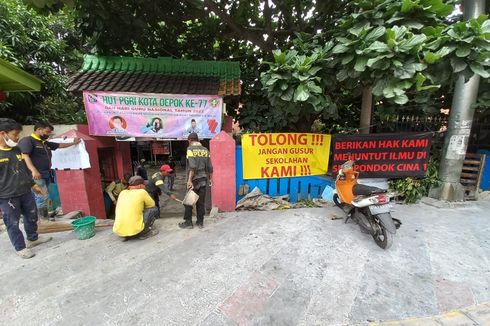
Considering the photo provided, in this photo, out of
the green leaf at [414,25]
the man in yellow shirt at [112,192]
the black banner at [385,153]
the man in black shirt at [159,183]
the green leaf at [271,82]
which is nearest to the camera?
the green leaf at [414,25]

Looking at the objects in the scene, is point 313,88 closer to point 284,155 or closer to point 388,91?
point 388,91

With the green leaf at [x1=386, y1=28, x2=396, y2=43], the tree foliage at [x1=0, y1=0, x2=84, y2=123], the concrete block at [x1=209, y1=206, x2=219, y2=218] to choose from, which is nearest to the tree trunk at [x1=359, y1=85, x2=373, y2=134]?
the green leaf at [x1=386, y1=28, x2=396, y2=43]

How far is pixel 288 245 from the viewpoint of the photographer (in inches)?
148

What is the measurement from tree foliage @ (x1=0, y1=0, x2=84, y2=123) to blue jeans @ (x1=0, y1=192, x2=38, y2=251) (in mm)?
4030

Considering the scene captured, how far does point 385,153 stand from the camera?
5.66 metres

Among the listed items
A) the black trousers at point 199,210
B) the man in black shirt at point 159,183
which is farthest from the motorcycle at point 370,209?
the man in black shirt at point 159,183

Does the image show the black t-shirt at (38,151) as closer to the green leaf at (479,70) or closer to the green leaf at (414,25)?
the green leaf at (414,25)

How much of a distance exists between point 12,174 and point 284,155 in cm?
466

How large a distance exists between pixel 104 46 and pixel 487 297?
859cm

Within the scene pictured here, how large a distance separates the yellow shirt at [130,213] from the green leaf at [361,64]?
3.95 meters

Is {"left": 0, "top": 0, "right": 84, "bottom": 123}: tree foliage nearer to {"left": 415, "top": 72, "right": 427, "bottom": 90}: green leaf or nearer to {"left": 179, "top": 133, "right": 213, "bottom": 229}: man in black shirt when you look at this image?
{"left": 179, "top": 133, "right": 213, "bottom": 229}: man in black shirt

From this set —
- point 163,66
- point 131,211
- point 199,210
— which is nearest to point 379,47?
point 199,210

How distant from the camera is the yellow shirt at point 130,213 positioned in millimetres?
3863

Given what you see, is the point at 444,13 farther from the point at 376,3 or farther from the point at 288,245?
the point at 288,245
